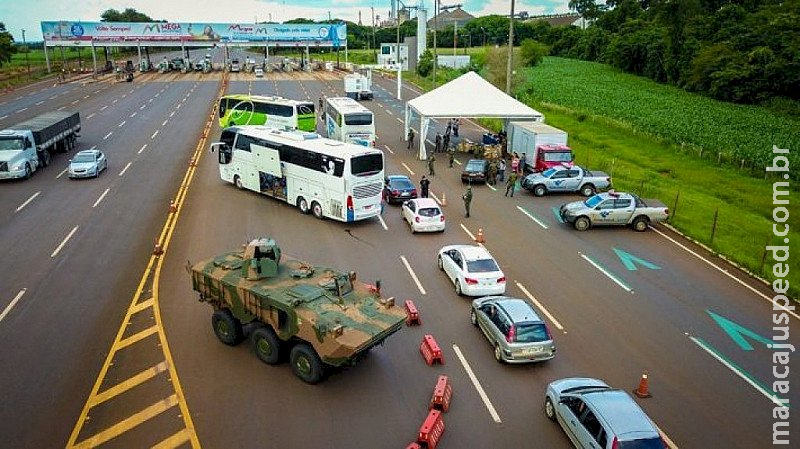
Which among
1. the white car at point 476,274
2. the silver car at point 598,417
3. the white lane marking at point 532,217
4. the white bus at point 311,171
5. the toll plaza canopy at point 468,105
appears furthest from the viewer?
the toll plaza canopy at point 468,105

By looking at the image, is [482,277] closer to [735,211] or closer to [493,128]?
[735,211]

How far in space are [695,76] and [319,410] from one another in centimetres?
8904

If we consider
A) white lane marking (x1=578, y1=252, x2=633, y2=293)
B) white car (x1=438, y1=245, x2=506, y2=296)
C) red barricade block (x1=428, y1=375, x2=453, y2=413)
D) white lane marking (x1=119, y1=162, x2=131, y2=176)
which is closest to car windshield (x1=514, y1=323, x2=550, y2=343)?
red barricade block (x1=428, y1=375, x2=453, y2=413)

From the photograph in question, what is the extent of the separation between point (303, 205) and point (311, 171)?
217cm

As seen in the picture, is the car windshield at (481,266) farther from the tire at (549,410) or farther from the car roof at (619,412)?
the car roof at (619,412)

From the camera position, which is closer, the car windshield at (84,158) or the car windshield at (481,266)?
the car windshield at (481,266)

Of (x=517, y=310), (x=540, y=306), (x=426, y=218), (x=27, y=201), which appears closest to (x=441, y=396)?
(x=517, y=310)

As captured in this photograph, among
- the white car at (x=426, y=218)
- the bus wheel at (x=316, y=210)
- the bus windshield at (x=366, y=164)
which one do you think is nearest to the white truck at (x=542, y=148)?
the white car at (x=426, y=218)

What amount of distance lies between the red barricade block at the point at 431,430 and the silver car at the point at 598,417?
110 inches

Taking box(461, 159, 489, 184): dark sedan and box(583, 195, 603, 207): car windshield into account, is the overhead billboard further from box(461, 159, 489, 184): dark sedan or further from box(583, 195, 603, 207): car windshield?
box(583, 195, 603, 207): car windshield

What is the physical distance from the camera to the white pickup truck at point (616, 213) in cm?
2758

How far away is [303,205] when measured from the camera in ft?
96.1

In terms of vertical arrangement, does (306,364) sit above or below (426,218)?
below

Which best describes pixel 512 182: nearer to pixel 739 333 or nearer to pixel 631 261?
pixel 631 261
